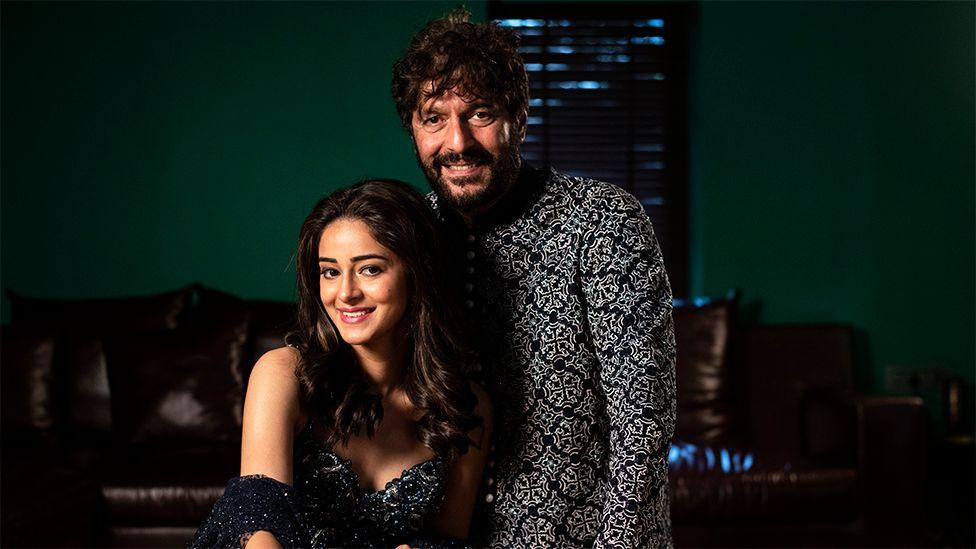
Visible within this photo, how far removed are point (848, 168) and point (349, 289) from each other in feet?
11.2

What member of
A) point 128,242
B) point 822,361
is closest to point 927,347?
point 822,361

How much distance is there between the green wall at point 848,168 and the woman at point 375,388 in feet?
9.64

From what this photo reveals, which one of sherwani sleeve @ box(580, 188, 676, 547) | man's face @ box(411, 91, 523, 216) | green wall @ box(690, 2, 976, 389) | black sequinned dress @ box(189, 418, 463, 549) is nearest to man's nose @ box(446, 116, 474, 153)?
man's face @ box(411, 91, 523, 216)

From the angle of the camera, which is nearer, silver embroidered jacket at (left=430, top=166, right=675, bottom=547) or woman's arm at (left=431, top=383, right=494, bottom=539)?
silver embroidered jacket at (left=430, top=166, right=675, bottom=547)

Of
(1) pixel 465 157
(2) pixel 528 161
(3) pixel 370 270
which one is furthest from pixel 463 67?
(2) pixel 528 161

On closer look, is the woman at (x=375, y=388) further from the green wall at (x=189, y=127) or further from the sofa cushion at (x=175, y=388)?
the green wall at (x=189, y=127)

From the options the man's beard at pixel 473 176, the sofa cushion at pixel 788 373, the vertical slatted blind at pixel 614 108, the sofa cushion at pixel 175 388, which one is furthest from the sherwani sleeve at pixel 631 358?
the vertical slatted blind at pixel 614 108

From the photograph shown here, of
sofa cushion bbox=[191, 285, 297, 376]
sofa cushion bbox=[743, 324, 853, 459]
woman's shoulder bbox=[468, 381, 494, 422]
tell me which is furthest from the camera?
sofa cushion bbox=[743, 324, 853, 459]

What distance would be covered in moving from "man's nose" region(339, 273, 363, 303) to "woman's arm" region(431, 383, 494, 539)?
0.31 metres

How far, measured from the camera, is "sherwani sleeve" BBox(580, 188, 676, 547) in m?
1.64

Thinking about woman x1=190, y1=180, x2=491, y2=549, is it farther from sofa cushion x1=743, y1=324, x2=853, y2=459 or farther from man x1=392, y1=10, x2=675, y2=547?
sofa cushion x1=743, y1=324, x2=853, y2=459

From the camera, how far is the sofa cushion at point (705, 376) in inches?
161

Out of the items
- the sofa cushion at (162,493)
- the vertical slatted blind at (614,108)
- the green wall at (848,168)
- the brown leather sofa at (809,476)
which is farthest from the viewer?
the vertical slatted blind at (614,108)

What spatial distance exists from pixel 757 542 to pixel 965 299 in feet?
5.94
